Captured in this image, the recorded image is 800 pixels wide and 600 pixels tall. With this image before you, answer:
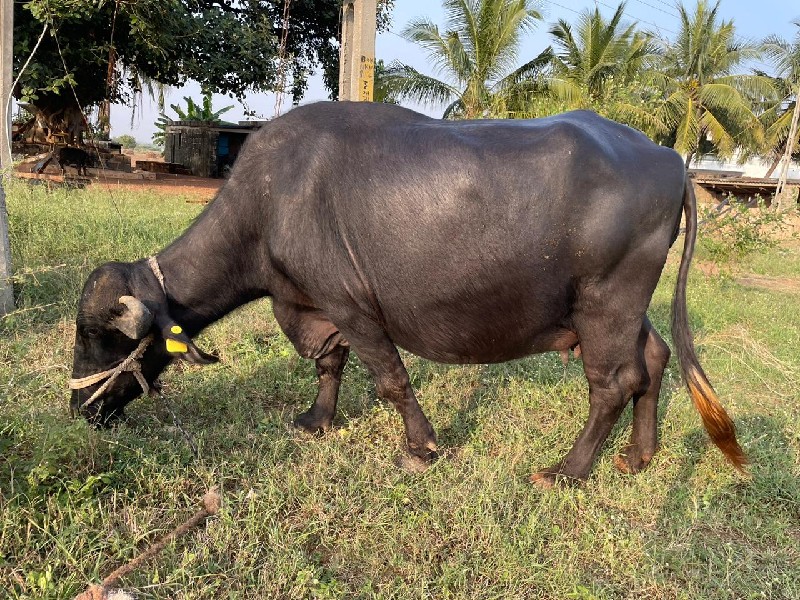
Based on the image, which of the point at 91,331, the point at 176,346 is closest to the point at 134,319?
the point at 176,346

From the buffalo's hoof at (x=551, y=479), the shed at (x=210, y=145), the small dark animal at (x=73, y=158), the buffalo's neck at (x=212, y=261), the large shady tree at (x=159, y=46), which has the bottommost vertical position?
the buffalo's hoof at (x=551, y=479)

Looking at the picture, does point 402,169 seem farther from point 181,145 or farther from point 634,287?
point 181,145

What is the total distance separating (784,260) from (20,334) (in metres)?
13.2

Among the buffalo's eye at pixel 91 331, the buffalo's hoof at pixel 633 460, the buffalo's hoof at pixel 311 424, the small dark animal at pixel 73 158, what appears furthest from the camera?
the small dark animal at pixel 73 158

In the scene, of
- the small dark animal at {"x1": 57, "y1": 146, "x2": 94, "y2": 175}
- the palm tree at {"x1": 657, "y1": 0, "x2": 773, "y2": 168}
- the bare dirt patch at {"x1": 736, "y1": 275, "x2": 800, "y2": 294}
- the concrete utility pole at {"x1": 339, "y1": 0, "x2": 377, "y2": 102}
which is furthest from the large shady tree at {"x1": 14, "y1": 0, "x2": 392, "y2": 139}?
the palm tree at {"x1": 657, "y1": 0, "x2": 773, "y2": 168}

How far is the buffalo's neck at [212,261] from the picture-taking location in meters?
3.03

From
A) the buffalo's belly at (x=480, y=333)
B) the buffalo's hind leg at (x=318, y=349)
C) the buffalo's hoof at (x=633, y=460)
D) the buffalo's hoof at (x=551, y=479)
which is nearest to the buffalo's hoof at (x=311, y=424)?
the buffalo's hind leg at (x=318, y=349)

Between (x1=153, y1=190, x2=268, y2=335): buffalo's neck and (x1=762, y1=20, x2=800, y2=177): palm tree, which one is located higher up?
(x1=762, y1=20, x2=800, y2=177): palm tree

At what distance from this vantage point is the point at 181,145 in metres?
17.5

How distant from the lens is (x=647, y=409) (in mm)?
3367

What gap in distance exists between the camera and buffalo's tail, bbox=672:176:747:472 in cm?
296

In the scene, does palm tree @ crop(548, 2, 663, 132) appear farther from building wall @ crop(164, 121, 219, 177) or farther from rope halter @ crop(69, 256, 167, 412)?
rope halter @ crop(69, 256, 167, 412)

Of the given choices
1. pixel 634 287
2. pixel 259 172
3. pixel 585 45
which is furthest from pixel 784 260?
pixel 259 172

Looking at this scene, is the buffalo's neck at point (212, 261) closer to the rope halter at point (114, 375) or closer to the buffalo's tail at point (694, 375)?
the rope halter at point (114, 375)
